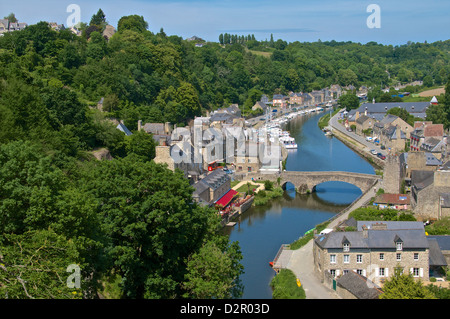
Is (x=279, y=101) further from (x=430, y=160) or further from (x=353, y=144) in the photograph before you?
(x=430, y=160)

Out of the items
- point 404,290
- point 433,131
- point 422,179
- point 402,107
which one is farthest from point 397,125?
point 404,290

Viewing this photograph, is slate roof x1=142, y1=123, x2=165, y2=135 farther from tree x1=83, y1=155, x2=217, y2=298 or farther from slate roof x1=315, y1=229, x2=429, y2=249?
tree x1=83, y1=155, x2=217, y2=298

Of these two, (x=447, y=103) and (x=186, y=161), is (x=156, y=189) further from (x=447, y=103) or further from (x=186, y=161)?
(x=447, y=103)

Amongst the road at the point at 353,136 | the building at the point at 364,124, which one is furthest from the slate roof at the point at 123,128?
the building at the point at 364,124

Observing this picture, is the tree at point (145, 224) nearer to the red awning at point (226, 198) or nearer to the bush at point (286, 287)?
the bush at point (286, 287)

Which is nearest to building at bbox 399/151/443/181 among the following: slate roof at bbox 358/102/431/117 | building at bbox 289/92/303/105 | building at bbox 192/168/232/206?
building at bbox 192/168/232/206
